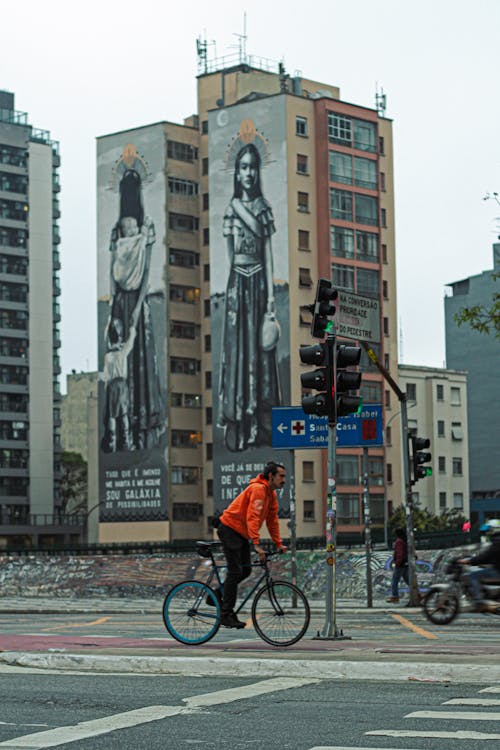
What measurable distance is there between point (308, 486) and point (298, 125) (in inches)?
993

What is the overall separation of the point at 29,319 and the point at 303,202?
106ft

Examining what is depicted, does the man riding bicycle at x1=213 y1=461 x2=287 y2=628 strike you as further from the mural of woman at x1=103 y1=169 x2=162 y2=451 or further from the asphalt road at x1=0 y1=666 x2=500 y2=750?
the mural of woman at x1=103 y1=169 x2=162 y2=451

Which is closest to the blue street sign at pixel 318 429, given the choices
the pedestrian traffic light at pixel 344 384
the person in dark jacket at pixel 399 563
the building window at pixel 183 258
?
the person in dark jacket at pixel 399 563

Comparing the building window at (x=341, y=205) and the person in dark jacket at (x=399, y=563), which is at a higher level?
the building window at (x=341, y=205)

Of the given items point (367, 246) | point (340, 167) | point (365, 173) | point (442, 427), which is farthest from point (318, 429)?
point (442, 427)

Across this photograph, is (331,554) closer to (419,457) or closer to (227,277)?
(419,457)

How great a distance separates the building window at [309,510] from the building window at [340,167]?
75.1 feet

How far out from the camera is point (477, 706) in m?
8.98

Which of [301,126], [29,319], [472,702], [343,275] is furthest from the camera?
[29,319]

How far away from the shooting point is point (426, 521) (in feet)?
334

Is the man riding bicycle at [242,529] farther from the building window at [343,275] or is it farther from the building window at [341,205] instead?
the building window at [341,205]

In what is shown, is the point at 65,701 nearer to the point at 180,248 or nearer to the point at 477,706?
the point at 477,706

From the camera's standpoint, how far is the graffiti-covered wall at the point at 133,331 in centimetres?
10212

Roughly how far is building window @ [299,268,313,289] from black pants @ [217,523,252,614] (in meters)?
84.1
